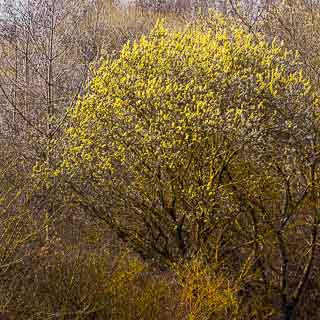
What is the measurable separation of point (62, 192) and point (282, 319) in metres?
3.76

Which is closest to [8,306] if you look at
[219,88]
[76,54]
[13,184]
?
[13,184]

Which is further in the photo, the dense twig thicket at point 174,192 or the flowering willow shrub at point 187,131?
the flowering willow shrub at point 187,131

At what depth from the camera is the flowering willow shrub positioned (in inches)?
325

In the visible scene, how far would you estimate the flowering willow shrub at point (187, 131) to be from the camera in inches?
325

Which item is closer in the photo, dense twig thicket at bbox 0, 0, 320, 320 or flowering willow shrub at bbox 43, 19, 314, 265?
dense twig thicket at bbox 0, 0, 320, 320

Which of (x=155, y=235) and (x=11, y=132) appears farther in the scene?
(x=11, y=132)

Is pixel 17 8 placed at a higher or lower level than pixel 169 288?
higher

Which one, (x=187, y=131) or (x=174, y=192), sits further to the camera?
(x=174, y=192)

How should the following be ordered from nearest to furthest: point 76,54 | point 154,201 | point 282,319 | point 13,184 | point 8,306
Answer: point 8,306
point 13,184
point 154,201
point 282,319
point 76,54

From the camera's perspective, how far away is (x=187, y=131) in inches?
325

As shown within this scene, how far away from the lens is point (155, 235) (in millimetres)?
9281

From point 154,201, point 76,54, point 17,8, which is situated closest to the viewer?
point 154,201

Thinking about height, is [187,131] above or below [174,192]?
above

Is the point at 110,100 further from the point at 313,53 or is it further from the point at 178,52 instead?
the point at 313,53
